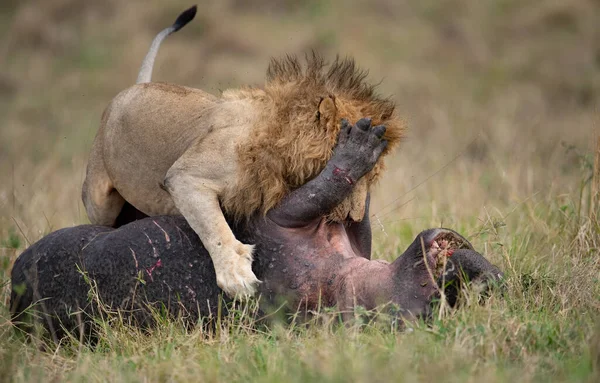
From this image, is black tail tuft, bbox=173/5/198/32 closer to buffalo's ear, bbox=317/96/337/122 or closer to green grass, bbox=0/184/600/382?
buffalo's ear, bbox=317/96/337/122

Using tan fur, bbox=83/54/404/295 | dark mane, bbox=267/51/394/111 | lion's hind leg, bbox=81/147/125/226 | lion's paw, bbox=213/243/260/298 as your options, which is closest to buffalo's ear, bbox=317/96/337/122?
tan fur, bbox=83/54/404/295

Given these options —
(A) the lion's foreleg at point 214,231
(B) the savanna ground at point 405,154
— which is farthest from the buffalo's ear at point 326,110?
(B) the savanna ground at point 405,154

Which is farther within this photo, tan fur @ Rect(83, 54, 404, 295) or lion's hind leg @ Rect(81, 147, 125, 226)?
lion's hind leg @ Rect(81, 147, 125, 226)

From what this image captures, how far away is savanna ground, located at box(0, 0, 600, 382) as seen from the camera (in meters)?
2.83

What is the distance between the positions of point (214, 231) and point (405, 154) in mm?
4293

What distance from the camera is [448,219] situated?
4.75 metres

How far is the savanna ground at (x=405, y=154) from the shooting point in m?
2.83

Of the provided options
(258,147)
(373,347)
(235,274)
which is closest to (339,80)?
(258,147)

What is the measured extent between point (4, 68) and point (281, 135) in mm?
8504

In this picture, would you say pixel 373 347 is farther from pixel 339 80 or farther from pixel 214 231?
pixel 339 80

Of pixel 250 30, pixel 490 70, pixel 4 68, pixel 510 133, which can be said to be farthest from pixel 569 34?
pixel 4 68

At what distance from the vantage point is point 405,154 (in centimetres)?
743

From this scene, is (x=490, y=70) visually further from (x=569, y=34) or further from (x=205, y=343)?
(x=205, y=343)

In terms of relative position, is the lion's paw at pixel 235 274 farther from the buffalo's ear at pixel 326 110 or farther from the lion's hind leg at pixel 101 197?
the lion's hind leg at pixel 101 197
